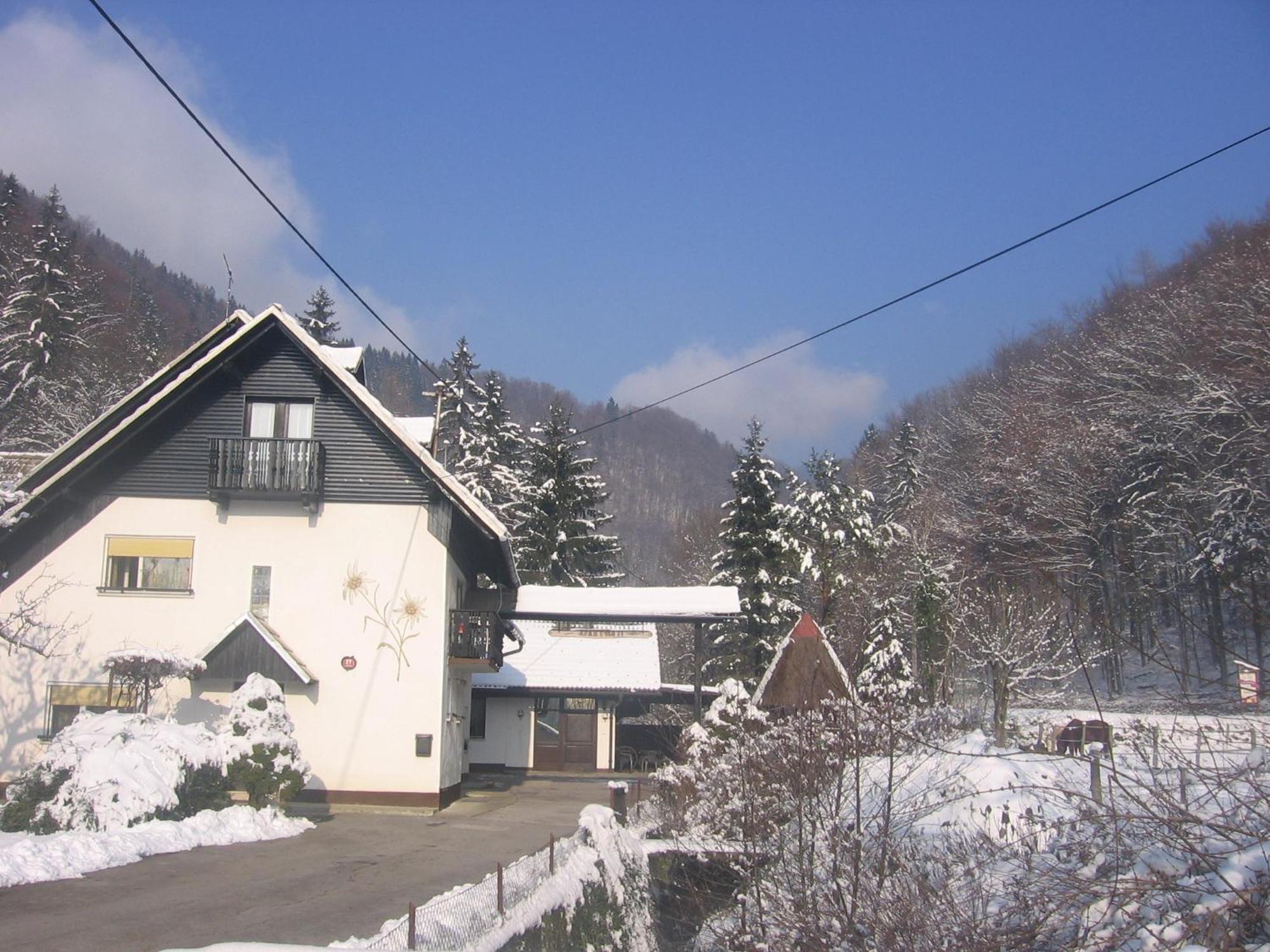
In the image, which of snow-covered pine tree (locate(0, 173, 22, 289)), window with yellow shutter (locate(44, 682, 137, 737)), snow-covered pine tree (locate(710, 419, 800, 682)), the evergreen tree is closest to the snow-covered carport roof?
the evergreen tree

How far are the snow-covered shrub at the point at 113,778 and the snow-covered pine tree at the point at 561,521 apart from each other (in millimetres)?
30196

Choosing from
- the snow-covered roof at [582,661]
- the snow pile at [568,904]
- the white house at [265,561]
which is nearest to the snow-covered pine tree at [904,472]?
the snow-covered roof at [582,661]

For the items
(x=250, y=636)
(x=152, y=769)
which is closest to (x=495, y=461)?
(x=250, y=636)

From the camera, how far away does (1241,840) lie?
4766mm

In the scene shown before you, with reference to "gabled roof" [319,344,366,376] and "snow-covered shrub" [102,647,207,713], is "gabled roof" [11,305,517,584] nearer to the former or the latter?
"gabled roof" [319,344,366,376]

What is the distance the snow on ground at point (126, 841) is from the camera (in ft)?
39.2

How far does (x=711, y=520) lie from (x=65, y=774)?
50478 millimetres

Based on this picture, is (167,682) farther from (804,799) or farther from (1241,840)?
(1241,840)

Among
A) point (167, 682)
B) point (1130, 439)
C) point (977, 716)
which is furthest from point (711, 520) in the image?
point (167, 682)

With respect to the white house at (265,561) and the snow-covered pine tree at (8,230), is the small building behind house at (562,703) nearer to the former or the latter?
the white house at (265,561)

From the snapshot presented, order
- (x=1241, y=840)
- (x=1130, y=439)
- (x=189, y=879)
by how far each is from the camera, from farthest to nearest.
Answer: (x=1130, y=439)
(x=189, y=879)
(x=1241, y=840)

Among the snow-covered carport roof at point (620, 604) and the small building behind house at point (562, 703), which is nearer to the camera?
the snow-covered carport roof at point (620, 604)

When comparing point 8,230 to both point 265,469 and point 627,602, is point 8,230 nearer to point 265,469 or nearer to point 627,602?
point 265,469

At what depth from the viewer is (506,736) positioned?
3378 cm
